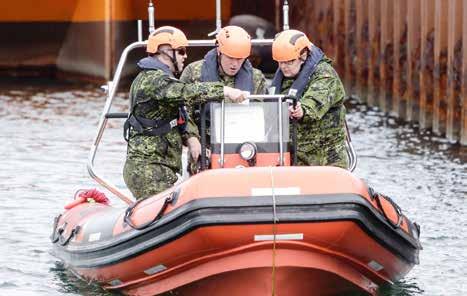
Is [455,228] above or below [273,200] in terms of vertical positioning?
below

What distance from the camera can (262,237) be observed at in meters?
9.21

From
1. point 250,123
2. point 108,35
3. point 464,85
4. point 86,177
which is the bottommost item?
point 86,177

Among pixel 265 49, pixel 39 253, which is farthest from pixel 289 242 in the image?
pixel 265 49

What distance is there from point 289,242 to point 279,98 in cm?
123

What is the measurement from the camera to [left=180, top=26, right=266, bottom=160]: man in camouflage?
10242mm

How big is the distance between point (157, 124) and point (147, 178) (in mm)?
390

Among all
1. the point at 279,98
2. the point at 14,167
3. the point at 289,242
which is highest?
the point at 279,98

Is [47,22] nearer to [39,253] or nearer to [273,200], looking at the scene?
[39,253]

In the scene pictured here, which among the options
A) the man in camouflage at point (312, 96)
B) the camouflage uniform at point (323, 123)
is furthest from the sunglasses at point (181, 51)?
the camouflage uniform at point (323, 123)

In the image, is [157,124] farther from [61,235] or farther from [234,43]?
[61,235]

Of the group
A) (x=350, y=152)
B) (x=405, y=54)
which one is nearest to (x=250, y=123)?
(x=350, y=152)

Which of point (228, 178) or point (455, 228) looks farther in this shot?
point (455, 228)

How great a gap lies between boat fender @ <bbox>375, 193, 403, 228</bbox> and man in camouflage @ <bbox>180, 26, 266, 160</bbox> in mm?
1330

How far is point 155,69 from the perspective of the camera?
34.3 feet
